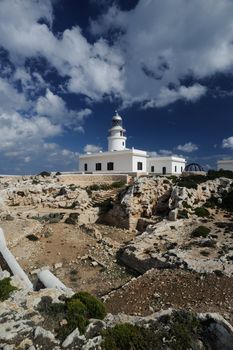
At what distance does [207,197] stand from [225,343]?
23451 millimetres

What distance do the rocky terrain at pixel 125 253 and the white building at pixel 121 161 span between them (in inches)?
321

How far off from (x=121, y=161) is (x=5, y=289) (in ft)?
119

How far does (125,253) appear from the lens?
1964cm

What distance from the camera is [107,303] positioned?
13164 mm

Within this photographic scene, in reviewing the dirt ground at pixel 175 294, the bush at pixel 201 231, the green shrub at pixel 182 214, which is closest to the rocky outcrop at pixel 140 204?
the green shrub at pixel 182 214

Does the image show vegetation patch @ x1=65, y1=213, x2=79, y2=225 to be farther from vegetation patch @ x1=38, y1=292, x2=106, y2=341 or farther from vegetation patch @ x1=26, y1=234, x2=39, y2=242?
vegetation patch @ x1=38, y1=292, x2=106, y2=341

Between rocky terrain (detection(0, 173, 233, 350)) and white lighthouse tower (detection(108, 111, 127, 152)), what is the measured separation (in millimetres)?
13664

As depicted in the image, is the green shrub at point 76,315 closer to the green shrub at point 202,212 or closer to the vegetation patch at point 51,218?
the vegetation patch at point 51,218

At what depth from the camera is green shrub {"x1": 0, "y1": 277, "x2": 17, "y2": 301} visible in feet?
29.1

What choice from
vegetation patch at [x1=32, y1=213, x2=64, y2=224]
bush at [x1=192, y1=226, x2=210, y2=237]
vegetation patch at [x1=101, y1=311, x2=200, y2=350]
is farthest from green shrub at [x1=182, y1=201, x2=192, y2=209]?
vegetation patch at [x1=101, y1=311, x2=200, y2=350]

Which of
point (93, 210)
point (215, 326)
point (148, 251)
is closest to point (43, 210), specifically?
point (93, 210)

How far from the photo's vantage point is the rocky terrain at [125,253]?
698cm

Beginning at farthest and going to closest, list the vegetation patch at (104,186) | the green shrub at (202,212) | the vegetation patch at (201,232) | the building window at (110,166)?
1. the building window at (110,166)
2. the vegetation patch at (104,186)
3. the green shrub at (202,212)
4. the vegetation patch at (201,232)

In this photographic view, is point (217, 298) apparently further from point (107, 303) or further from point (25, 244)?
point (25, 244)
